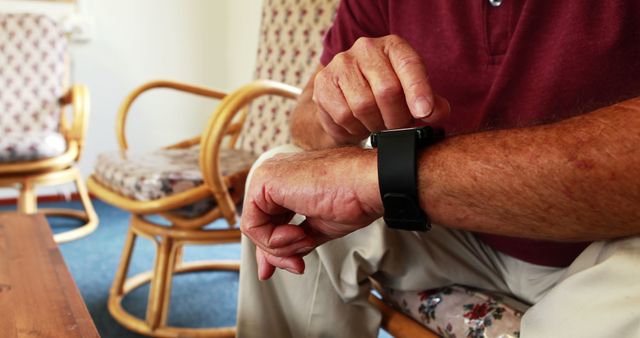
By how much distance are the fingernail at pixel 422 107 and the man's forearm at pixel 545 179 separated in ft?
0.15

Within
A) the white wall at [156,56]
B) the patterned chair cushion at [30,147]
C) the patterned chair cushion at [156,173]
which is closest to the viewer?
the patterned chair cushion at [156,173]

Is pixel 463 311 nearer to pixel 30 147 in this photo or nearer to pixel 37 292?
pixel 37 292

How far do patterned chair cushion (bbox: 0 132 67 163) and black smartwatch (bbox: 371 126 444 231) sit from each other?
200 centimetres

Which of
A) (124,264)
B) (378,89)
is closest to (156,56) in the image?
(124,264)

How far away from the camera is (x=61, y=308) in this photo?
72cm

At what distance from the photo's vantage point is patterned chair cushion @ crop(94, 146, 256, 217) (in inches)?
58.3

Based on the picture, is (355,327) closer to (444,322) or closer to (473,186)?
(444,322)

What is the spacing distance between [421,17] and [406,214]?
447mm

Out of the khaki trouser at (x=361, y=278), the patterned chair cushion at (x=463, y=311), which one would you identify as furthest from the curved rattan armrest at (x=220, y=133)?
the patterned chair cushion at (x=463, y=311)

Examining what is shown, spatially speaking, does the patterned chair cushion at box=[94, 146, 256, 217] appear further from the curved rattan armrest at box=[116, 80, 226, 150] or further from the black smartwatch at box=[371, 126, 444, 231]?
the black smartwatch at box=[371, 126, 444, 231]

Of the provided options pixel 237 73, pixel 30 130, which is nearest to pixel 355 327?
pixel 30 130

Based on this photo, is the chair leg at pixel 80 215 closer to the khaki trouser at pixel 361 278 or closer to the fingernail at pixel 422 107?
the khaki trouser at pixel 361 278

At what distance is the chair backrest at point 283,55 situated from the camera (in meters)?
1.90

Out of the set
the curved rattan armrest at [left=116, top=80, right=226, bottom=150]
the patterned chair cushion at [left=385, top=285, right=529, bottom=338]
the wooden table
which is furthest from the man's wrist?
the curved rattan armrest at [left=116, top=80, right=226, bottom=150]
